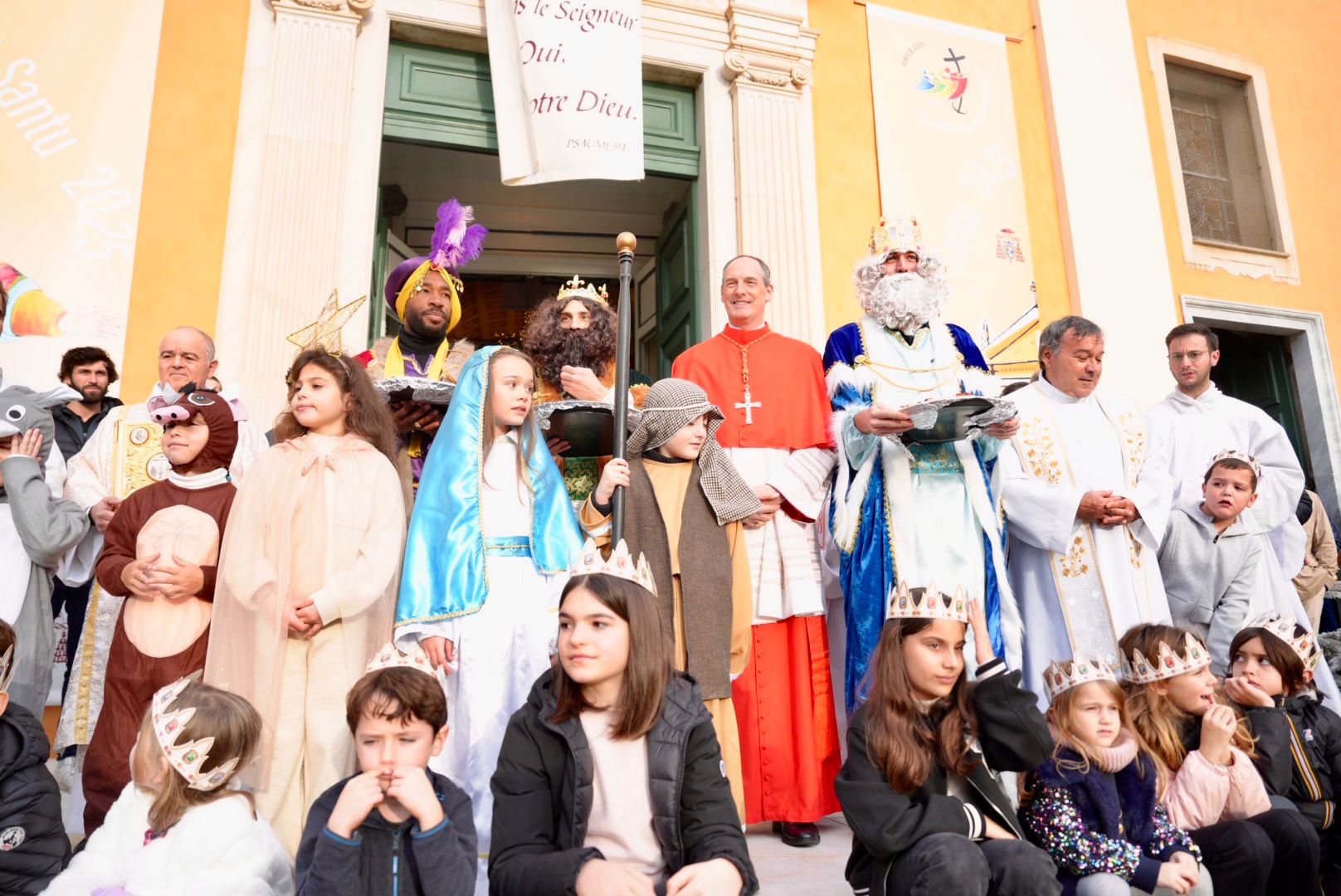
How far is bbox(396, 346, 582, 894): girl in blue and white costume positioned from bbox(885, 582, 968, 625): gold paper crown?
44.4 inches

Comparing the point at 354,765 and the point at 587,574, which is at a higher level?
the point at 587,574

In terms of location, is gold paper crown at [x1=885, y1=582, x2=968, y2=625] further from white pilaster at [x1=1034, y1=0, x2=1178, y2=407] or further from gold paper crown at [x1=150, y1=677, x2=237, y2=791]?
white pilaster at [x1=1034, y1=0, x2=1178, y2=407]

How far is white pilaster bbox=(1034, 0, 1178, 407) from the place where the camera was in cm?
823

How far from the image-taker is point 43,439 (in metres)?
3.91

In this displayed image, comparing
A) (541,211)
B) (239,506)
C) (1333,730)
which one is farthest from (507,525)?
(541,211)

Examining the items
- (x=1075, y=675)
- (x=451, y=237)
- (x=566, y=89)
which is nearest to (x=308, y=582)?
(x=1075, y=675)

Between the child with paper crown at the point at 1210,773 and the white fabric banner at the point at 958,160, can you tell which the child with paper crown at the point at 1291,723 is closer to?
the child with paper crown at the point at 1210,773

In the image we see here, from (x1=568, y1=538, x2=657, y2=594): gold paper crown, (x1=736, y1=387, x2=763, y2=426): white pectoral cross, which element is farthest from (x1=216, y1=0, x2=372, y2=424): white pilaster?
(x1=568, y1=538, x2=657, y2=594): gold paper crown

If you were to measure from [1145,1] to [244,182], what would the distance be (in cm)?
835

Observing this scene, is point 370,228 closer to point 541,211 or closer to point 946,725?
point 541,211

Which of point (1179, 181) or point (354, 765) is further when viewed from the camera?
point (1179, 181)

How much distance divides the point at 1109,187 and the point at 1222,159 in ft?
7.30

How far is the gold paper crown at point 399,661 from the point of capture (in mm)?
2566

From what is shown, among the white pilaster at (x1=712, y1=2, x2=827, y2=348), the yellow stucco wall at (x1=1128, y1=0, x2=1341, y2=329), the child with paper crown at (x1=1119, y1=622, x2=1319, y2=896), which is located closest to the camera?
the child with paper crown at (x1=1119, y1=622, x2=1319, y2=896)
